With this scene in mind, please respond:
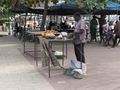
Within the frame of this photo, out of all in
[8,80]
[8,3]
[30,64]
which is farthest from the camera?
[8,3]

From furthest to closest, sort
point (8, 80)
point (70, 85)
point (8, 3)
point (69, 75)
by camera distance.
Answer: point (8, 3) → point (69, 75) → point (8, 80) → point (70, 85)

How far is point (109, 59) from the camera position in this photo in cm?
1034

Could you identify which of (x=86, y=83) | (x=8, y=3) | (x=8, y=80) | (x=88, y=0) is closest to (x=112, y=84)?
(x=86, y=83)

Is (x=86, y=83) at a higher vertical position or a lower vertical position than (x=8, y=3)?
lower

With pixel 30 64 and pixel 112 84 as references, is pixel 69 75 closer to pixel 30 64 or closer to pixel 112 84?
pixel 112 84

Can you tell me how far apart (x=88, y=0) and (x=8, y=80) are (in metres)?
8.86

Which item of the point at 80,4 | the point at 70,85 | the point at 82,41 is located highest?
the point at 80,4

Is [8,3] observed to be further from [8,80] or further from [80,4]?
[8,80]

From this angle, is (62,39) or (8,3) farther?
(8,3)

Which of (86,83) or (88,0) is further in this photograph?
(88,0)

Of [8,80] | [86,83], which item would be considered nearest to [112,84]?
[86,83]

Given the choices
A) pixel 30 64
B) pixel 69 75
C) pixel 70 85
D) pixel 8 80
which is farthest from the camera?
pixel 30 64

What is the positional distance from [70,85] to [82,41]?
5.25ft

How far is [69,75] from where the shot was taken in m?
7.49
